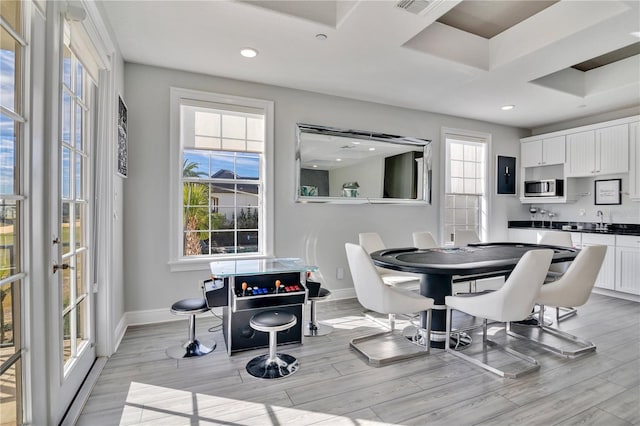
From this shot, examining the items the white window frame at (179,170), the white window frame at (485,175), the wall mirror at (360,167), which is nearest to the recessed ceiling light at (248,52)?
the white window frame at (179,170)

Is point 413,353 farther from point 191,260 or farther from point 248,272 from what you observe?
point 191,260

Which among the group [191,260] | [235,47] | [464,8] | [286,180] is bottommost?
[191,260]

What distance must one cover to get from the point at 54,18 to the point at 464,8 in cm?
302

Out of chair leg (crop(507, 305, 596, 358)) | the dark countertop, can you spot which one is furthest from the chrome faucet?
chair leg (crop(507, 305, 596, 358))

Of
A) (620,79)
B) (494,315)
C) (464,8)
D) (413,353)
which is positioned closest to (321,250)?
(413,353)

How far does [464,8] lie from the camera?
2.93 m

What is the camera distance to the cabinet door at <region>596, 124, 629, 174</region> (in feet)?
15.0

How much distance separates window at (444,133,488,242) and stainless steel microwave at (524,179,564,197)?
0.87 m

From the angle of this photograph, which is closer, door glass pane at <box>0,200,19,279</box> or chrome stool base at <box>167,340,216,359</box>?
door glass pane at <box>0,200,19,279</box>

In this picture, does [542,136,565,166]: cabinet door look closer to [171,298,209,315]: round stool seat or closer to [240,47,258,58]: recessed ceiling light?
[240,47,258,58]: recessed ceiling light

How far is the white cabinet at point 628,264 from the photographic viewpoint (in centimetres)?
421

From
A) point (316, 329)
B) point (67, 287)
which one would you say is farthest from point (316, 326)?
point (67, 287)

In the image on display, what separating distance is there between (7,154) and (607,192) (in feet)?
22.0

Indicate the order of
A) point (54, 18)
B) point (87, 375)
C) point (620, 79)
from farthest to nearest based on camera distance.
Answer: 1. point (620, 79)
2. point (87, 375)
3. point (54, 18)
